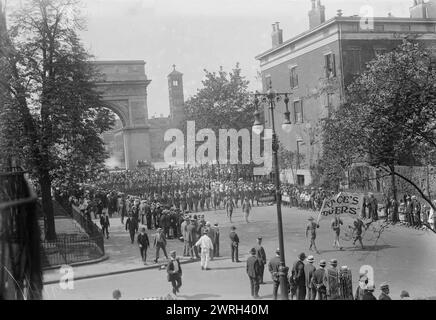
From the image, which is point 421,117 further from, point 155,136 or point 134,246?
point 155,136

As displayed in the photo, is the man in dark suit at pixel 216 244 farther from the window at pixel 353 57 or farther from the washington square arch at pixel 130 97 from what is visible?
the window at pixel 353 57

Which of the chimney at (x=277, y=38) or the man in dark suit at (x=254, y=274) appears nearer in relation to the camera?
the man in dark suit at (x=254, y=274)

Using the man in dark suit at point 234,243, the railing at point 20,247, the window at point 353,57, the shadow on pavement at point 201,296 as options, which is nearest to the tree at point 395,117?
the man in dark suit at point 234,243

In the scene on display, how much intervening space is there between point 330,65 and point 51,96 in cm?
1985

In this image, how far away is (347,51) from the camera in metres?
30.7

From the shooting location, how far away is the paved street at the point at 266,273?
1320 centimetres

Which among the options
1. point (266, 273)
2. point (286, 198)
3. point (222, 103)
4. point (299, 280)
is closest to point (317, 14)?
point (222, 103)

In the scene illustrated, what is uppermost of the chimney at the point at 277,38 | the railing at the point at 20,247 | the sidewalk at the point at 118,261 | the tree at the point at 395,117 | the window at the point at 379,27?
the chimney at the point at 277,38

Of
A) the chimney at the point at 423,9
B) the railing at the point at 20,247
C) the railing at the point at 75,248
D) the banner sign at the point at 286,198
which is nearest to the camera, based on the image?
the railing at the point at 20,247

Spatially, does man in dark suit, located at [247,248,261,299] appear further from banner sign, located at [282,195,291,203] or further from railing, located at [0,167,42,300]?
banner sign, located at [282,195,291,203]

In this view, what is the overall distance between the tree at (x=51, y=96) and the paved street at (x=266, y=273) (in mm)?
3939

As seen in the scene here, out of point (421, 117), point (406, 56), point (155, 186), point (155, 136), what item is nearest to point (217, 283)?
point (421, 117)

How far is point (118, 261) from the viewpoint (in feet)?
58.2

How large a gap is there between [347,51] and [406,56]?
1857 centimetres
